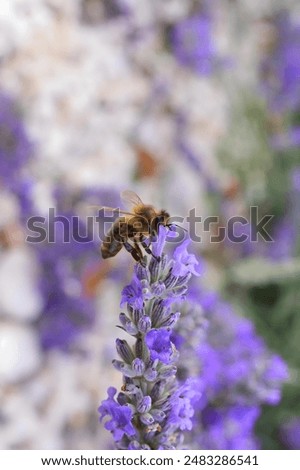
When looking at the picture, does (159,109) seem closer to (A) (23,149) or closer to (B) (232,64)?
(B) (232,64)

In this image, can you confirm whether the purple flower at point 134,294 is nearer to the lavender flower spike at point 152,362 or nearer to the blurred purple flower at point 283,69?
the lavender flower spike at point 152,362

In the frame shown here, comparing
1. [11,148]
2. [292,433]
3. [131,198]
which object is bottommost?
[292,433]

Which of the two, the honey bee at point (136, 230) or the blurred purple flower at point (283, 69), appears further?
the blurred purple flower at point (283, 69)

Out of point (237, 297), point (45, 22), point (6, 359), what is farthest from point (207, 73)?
point (6, 359)

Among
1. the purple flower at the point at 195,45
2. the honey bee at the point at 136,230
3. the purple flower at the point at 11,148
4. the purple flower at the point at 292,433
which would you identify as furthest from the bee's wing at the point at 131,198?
the purple flower at the point at 195,45

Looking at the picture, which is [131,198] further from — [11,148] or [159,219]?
[11,148]

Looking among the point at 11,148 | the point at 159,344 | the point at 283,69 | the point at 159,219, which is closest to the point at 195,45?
the point at 283,69

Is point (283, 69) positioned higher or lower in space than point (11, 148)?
higher
